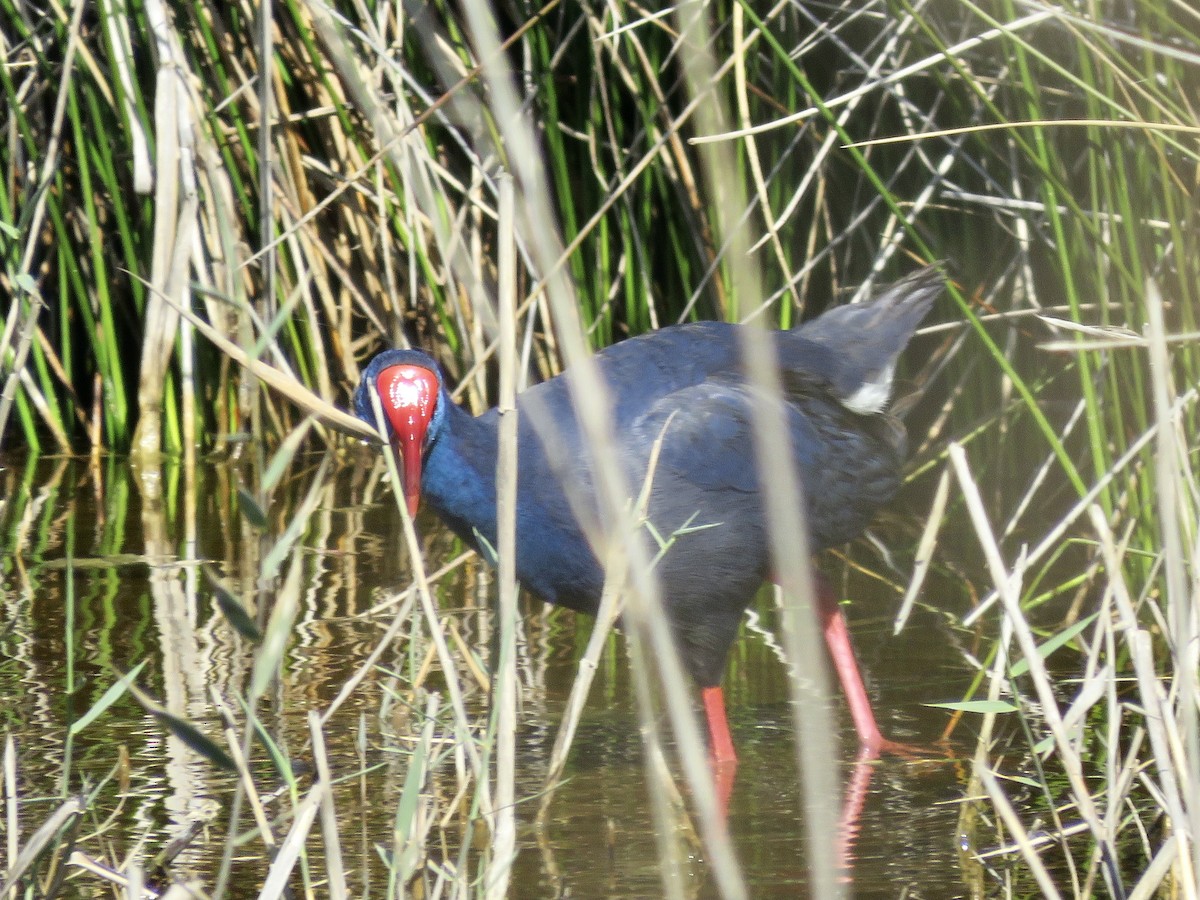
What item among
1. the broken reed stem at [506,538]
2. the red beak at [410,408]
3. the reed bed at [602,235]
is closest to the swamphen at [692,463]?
the red beak at [410,408]

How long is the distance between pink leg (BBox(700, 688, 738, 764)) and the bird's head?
643mm

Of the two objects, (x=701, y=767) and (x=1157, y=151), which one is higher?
(x=1157, y=151)

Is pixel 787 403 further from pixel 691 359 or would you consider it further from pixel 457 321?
pixel 457 321

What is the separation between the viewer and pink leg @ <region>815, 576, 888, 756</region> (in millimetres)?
2701

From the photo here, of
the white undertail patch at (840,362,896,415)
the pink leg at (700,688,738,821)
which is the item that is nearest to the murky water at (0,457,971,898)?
the pink leg at (700,688,738,821)

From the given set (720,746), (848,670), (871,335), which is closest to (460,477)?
(720,746)

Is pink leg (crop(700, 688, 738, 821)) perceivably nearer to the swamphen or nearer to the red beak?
the swamphen

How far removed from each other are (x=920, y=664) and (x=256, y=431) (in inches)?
59.7

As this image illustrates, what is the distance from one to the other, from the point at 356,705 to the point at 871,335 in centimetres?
127

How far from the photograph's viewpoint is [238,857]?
7.06ft

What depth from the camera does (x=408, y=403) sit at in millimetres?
2428

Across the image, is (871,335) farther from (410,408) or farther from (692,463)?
(410,408)

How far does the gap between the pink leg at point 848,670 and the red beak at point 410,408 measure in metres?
0.88

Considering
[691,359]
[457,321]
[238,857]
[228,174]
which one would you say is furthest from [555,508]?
[228,174]
